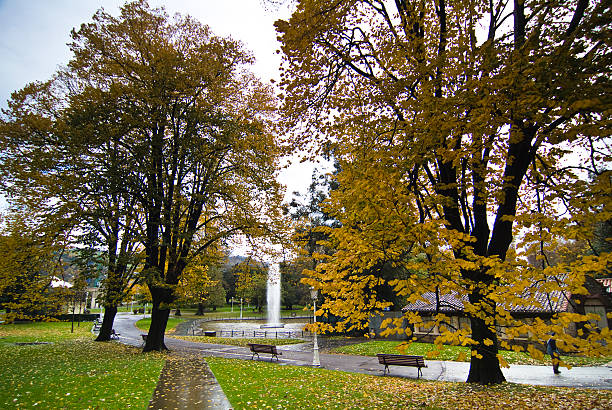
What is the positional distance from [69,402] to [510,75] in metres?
11.2

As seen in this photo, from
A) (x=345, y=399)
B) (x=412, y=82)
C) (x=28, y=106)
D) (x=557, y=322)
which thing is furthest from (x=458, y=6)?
(x=28, y=106)

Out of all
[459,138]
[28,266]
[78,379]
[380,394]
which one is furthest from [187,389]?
[459,138]

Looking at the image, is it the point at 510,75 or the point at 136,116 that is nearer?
the point at 510,75

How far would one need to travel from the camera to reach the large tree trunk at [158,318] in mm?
15992

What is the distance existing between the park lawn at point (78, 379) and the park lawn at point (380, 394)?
2566 mm

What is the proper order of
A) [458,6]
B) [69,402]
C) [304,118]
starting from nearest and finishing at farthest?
[458,6] → [69,402] → [304,118]

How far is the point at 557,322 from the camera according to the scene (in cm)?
407

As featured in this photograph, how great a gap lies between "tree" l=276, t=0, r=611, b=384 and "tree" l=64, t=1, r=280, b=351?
703 cm

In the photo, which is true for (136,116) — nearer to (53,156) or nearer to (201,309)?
(53,156)

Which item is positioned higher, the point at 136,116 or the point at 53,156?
the point at 136,116

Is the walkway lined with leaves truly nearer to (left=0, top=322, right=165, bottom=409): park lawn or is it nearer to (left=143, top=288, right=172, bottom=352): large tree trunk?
(left=0, top=322, right=165, bottom=409): park lawn

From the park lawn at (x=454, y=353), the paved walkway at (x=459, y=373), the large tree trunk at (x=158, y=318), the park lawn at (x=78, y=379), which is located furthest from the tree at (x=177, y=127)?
the park lawn at (x=454, y=353)

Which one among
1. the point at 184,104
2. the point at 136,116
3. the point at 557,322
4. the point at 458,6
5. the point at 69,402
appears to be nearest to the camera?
the point at 557,322

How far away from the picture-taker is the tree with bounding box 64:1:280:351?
47.0ft
